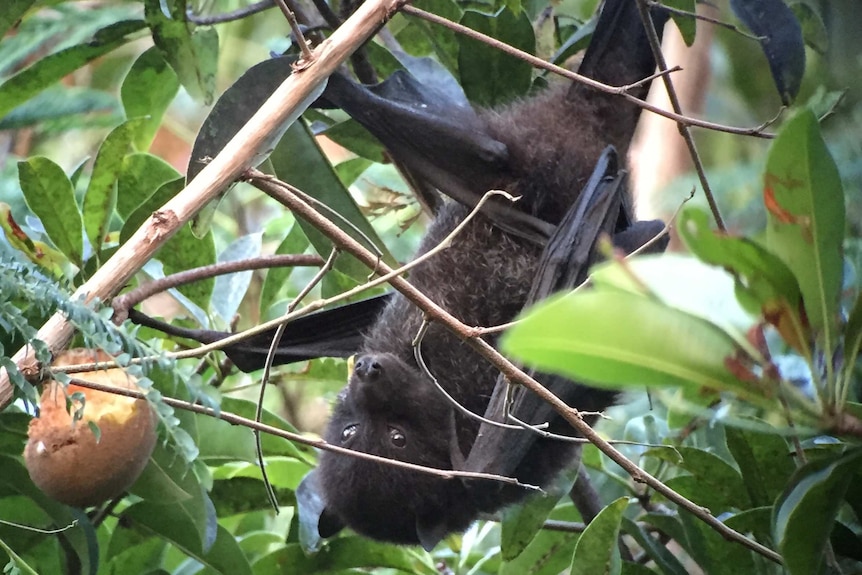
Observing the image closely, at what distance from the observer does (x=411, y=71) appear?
198 cm

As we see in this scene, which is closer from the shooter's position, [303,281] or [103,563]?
[103,563]

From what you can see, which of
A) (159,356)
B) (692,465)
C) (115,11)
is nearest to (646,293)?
(159,356)

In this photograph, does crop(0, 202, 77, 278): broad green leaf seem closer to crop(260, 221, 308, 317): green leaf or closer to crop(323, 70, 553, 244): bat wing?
crop(260, 221, 308, 317): green leaf

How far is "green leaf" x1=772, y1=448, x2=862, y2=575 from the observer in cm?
117

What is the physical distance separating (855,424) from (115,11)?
2530 millimetres

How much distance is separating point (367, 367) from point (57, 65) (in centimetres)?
89

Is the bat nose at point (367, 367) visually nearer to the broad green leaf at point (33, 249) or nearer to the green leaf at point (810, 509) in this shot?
the broad green leaf at point (33, 249)

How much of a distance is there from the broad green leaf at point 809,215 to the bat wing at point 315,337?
1.25 m

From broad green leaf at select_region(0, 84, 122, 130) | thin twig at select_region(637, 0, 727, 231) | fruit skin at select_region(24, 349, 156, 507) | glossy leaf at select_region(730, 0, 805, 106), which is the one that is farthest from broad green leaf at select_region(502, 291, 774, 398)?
broad green leaf at select_region(0, 84, 122, 130)

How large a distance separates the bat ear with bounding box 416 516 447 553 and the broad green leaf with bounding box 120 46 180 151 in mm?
1081

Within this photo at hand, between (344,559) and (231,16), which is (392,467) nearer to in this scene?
(344,559)

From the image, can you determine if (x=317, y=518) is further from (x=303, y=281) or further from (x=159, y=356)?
(x=303, y=281)

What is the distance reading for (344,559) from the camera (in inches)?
77.7

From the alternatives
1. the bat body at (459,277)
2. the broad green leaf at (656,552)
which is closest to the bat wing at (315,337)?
the bat body at (459,277)
